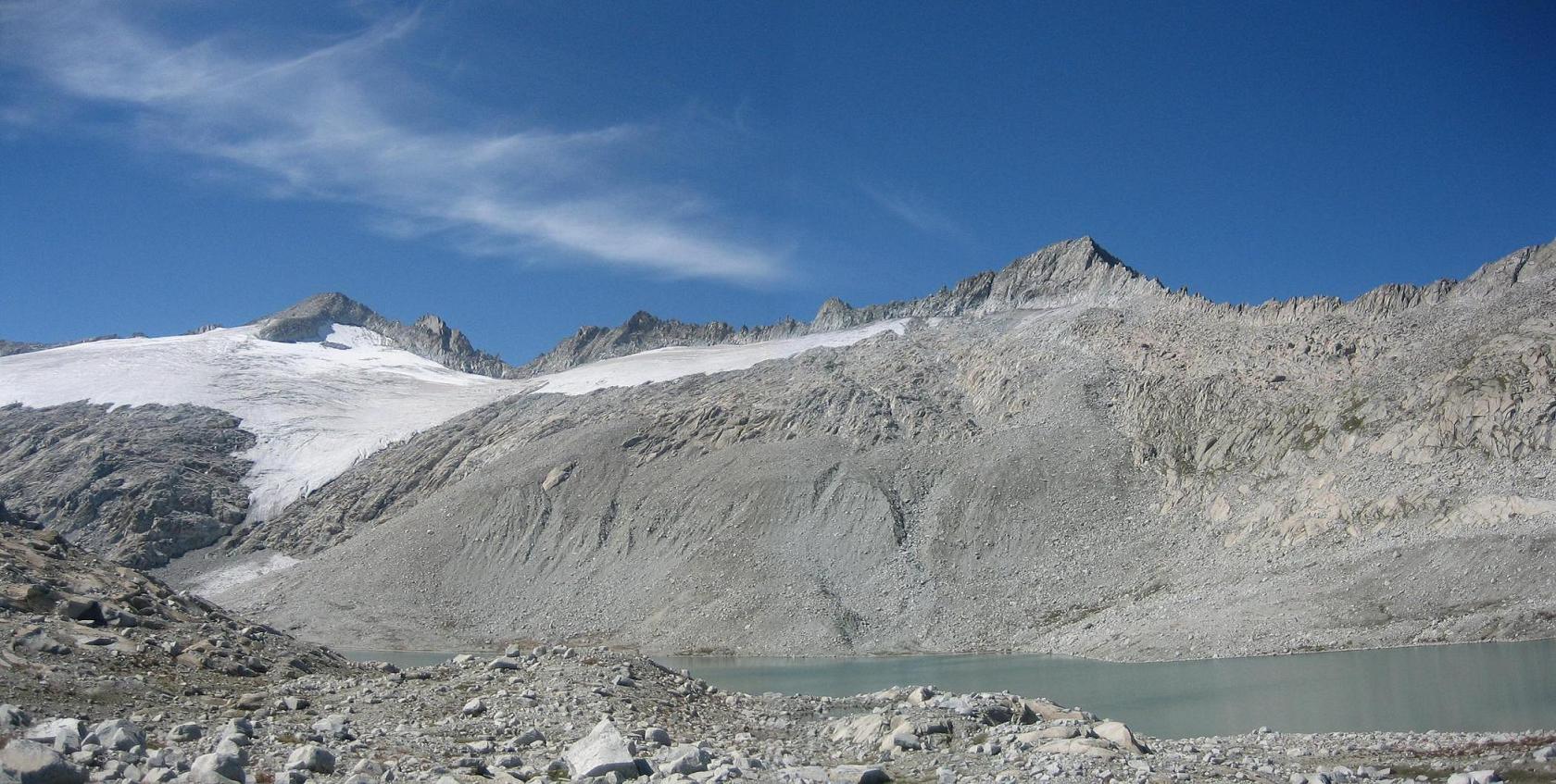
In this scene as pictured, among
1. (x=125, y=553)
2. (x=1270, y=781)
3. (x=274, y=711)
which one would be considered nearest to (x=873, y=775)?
(x=1270, y=781)

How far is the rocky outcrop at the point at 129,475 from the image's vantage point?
359 feet

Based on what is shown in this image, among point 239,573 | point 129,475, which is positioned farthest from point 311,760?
point 129,475

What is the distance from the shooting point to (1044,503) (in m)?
79.6

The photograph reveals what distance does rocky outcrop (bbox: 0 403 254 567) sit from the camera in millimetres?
109562

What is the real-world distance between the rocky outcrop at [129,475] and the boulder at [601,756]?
4001 inches

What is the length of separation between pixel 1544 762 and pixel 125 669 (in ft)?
90.5

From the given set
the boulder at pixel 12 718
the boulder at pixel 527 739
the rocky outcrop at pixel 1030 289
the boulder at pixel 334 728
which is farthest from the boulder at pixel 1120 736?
the rocky outcrop at pixel 1030 289

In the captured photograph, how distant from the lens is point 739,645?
72438 millimetres

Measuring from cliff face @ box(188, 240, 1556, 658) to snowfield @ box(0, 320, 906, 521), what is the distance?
18444mm

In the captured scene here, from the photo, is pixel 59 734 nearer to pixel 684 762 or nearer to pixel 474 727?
pixel 474 727

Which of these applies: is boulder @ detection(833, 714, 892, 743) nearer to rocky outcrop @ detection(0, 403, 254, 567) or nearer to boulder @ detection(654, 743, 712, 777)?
boulder @ detection(654, 743, 712, 777)

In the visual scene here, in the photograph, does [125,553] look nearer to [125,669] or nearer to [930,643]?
[930,643]

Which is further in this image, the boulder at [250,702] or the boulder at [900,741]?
the boulder at [900,741]

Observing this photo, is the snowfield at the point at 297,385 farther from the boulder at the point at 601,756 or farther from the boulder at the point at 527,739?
the boulder at the point at 601,756
